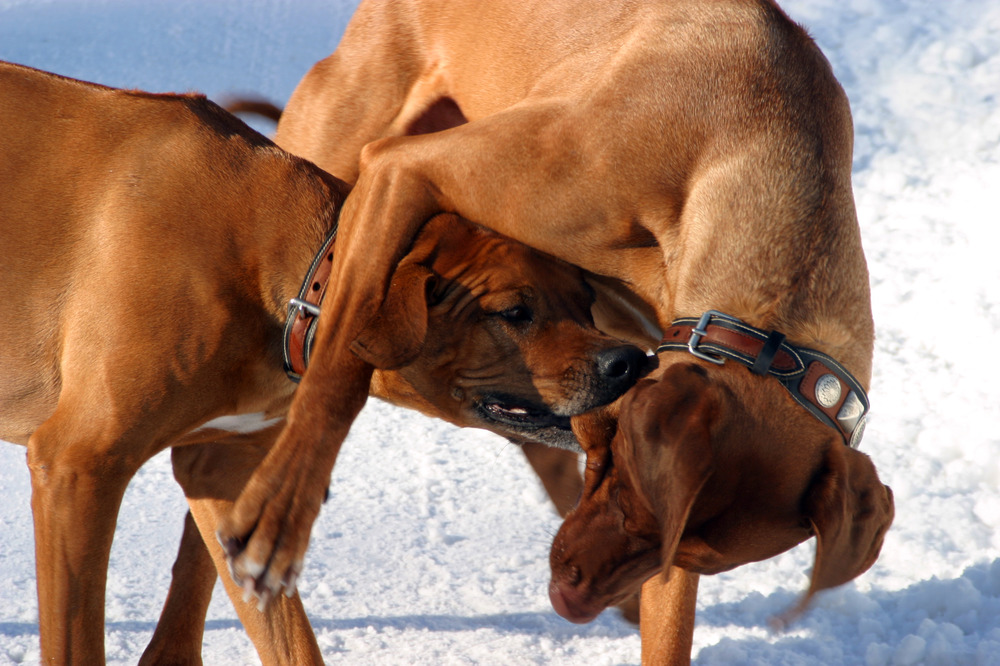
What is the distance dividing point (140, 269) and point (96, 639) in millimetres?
979

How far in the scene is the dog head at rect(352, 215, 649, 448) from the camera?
265 cm

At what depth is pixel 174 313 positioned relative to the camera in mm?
2600

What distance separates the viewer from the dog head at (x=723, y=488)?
212 cm

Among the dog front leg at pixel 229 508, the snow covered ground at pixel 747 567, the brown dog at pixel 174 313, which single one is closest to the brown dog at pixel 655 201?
the brown dog at pixel 174 313

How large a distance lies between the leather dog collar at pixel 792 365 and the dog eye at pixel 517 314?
0.50 metres

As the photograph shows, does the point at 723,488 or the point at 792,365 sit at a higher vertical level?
the point at 792,365

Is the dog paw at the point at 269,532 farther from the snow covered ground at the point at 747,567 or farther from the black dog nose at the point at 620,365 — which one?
the snow covered ground at the point at 747,567

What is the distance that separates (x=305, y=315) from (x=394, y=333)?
349 mm

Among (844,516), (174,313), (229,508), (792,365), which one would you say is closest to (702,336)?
(792,365)

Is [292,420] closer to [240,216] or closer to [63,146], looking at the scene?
[240,216]

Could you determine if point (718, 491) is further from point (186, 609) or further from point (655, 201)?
point (186, 609)

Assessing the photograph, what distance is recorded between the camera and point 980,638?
10.8ft

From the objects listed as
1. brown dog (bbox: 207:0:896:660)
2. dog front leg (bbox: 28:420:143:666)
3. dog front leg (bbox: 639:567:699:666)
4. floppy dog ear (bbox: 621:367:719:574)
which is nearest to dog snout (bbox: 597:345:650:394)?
brown dog (bbox: 207:0:896:660)

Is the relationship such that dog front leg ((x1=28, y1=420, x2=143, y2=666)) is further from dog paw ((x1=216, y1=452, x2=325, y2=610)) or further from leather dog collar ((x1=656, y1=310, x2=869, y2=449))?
leather dog collar ((x1=656, y1=310, x2=869, y2=449))
